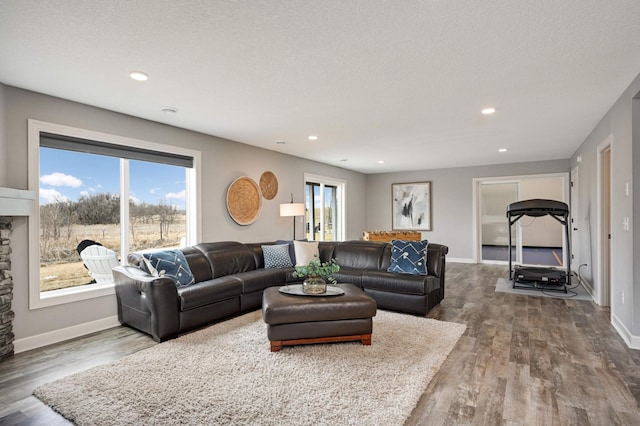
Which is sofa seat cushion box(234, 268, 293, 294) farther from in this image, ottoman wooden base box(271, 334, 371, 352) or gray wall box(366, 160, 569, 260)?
gray wall box(366, 160, 569, 260)

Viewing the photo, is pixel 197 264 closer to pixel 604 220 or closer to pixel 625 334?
pixel 625 334

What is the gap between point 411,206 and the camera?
368 inches

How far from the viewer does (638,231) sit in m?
3.08

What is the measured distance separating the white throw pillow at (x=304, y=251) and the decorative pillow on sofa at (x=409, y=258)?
122cm

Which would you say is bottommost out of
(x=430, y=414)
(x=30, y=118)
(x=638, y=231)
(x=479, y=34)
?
(x=430, y=414)

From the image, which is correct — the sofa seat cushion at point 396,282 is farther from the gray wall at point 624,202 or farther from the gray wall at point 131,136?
the gray wall at point 131,136

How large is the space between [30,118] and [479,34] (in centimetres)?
398

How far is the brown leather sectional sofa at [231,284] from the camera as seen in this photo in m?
3.40

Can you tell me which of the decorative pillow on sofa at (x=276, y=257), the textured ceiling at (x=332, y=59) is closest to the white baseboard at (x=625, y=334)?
the textured ceiling at (x=332, y=59)

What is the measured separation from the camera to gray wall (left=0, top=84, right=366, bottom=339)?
318 centimetres

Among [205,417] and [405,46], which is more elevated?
[405,46]

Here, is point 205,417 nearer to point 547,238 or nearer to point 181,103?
point 181,103

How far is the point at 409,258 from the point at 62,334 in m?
4.04

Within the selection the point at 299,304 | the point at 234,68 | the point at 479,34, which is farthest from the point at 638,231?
the point at 234,68
